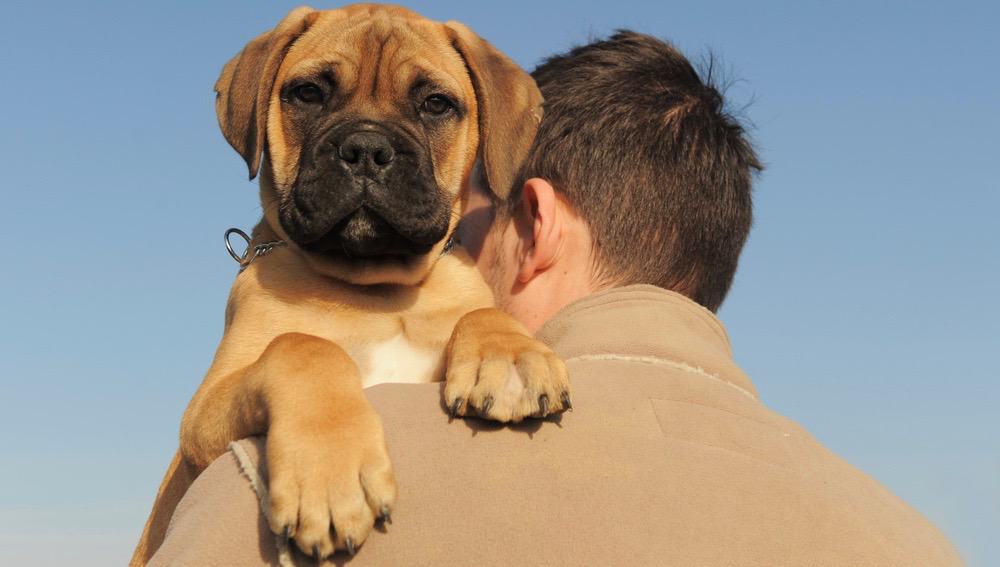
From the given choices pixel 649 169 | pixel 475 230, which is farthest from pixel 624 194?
pixel 475 230

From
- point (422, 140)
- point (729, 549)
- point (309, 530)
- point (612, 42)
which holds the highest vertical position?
point (612, 42)

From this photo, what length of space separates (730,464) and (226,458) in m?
1.52

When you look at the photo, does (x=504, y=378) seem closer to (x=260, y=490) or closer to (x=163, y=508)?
(x=260, y=490)

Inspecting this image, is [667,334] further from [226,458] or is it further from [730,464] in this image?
[226,458]

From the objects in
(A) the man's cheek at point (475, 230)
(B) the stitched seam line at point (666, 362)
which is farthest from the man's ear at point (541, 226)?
(B) the stitched seam line at point (666, 362)

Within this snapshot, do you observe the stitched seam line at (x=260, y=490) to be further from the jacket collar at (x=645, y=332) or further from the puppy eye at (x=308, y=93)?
the puppy eye at (x=308, y=93)

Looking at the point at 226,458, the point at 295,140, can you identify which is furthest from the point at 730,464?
the point at 295,140

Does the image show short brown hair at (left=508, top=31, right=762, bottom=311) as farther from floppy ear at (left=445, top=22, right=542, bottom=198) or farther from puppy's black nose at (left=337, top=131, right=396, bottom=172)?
puppy's black nose at (left=337, top=131, right=396, bottom=172)

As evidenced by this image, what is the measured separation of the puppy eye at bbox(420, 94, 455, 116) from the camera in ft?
17.5

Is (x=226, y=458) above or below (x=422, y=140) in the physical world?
below

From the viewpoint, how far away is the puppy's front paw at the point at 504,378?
3.16m

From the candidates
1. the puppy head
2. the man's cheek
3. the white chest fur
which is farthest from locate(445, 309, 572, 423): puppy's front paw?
the man's cheek

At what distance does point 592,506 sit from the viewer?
287 cm

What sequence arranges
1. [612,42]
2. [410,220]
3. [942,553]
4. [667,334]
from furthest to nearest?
[612,42], [410,220], [667,334], [942,553]
